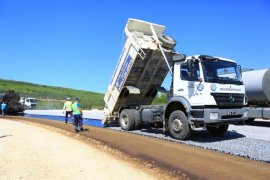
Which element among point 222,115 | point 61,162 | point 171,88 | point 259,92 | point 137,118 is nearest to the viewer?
point 61,162

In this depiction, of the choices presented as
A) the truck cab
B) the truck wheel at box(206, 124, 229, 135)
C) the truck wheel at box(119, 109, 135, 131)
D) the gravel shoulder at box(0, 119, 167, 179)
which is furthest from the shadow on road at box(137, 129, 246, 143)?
the gravel shoulder at box(0, 119, 167, 179)

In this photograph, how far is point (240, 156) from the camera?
28.7 ft

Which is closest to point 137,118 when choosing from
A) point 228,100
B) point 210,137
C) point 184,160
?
point 210,137

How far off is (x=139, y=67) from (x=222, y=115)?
13.9 feet

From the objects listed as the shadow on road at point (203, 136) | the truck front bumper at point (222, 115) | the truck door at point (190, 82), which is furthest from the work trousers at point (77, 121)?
the truck front bumper at point (222, 115)

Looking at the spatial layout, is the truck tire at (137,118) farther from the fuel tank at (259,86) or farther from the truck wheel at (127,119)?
the fuel tank at (259,86)

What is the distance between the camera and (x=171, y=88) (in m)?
11.9

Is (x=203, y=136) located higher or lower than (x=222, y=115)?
lower

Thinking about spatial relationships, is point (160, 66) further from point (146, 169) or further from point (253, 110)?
point (146, 169)

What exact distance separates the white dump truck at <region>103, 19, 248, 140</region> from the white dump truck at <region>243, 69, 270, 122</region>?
13.6ft

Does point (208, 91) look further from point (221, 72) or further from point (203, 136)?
point (203, 136)

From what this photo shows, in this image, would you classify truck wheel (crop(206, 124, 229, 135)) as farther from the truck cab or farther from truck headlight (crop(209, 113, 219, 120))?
truck headlight (crop(209, 113, 219, 120))

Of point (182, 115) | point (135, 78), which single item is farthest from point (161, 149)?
point (135, 78)

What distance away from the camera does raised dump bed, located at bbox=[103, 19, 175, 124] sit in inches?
513
